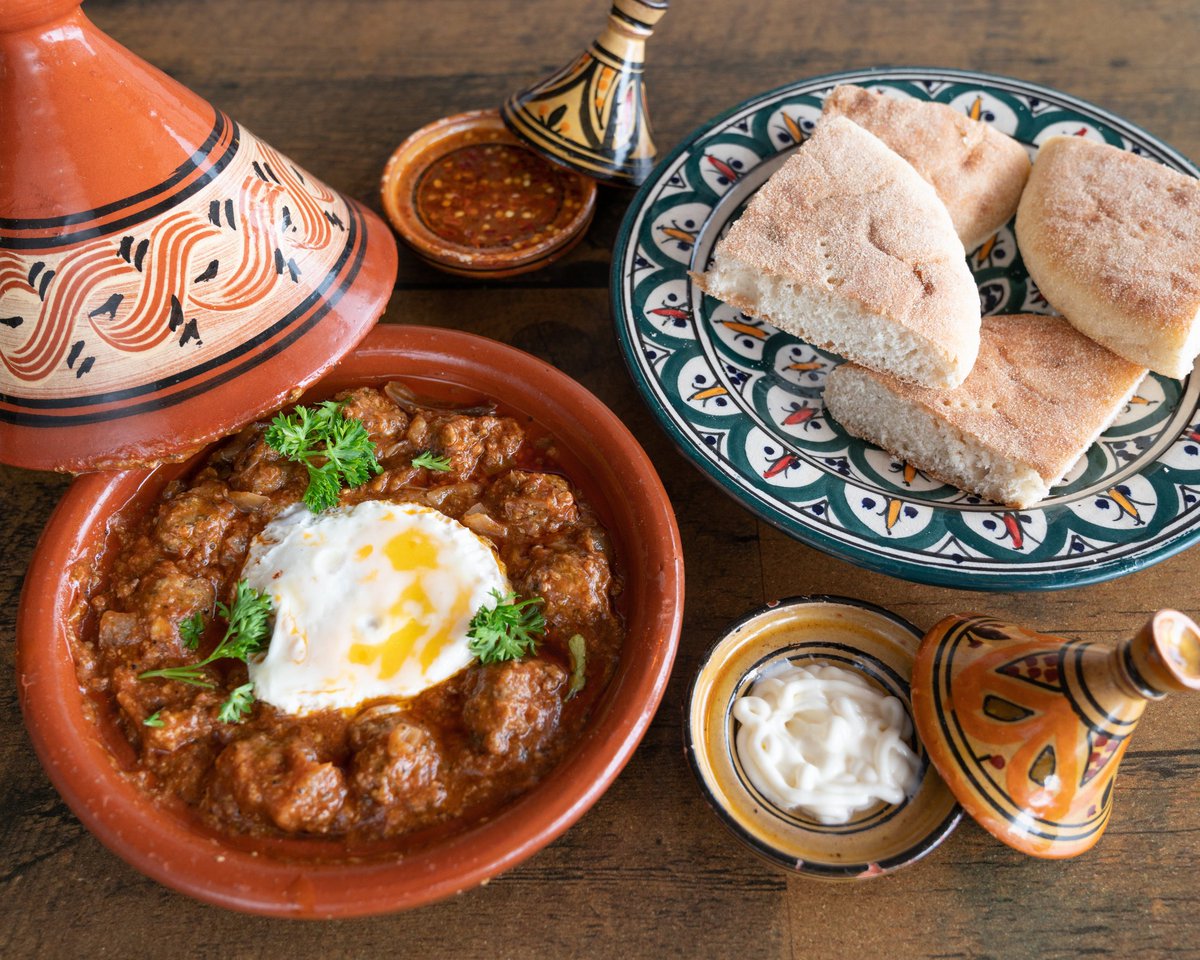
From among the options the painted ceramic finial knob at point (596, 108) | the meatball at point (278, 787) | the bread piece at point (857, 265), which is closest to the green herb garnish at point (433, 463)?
the meatball at point (278, 787)

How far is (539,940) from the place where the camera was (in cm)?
217

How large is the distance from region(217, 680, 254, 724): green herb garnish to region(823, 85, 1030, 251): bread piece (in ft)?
7.84

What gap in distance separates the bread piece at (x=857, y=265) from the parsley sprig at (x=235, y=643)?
4.98ft

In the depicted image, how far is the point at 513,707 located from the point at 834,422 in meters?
1.23

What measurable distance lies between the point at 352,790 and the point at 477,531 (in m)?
0.68

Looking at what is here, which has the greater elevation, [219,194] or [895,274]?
[219,194]

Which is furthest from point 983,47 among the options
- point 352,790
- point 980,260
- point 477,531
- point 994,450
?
point 352,790

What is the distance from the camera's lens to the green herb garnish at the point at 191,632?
2.20 metres

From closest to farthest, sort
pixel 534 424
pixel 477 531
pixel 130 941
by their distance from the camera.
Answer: pixel 130 941
pixel 477 531
pixel 534 424

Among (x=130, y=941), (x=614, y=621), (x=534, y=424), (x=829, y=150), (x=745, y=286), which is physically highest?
(x=829, y=150)

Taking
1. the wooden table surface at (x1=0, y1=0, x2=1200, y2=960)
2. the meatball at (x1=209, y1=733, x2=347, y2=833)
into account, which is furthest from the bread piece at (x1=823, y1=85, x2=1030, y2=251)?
the meatball at (x1=209, y1=733, x2=347, y2=833)

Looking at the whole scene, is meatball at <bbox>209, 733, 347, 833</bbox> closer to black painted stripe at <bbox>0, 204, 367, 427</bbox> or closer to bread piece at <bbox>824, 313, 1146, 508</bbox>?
black painted stripe at <bbox>0, 204, 367, 427</bbox>

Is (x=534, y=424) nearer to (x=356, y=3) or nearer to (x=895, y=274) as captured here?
(x=895, y=274)

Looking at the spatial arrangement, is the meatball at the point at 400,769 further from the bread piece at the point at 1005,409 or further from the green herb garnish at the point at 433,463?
the bread piece at the point at 1005,409
